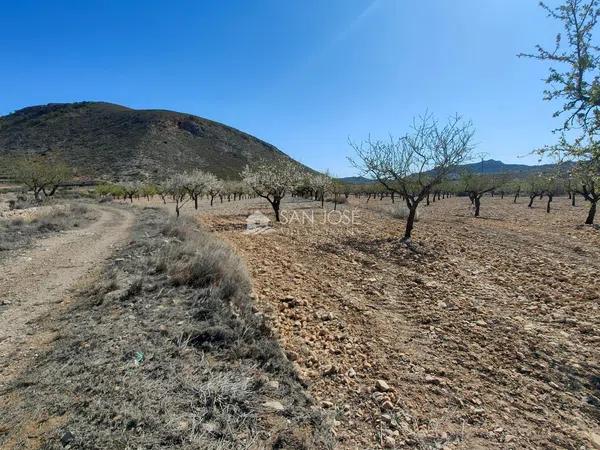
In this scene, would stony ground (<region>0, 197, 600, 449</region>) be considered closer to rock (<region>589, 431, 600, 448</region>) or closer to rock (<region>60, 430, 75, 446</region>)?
rock (<region>589, 431, 600, 448</region>)

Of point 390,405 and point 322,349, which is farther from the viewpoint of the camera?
point 322,349

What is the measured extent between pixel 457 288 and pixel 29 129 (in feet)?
441

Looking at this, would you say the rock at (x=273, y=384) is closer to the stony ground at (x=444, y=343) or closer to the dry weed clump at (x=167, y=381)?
the dry weed clump at (x=167, y=381)

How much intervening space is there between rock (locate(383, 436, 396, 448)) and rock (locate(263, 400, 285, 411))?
1132 mm

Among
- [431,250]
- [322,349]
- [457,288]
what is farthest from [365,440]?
[431,250]

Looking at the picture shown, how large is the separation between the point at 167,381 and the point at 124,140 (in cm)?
10613

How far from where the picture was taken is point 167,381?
3.49 metres

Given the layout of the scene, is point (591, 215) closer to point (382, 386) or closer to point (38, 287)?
point (382, 386)

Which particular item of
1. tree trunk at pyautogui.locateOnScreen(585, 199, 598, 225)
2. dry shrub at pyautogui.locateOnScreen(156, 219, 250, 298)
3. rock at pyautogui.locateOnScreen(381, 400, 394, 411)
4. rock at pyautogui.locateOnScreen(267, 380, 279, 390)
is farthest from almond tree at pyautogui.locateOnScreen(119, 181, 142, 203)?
rock at pyautogui.locateOnScreen(381, 400, 394, 411)

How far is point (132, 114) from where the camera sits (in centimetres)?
11394

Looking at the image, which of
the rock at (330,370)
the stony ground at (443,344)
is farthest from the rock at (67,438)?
the rock at (330,370)

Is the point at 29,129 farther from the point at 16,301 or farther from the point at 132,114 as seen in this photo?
the point at 16,301

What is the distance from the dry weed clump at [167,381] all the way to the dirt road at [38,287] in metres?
0.34

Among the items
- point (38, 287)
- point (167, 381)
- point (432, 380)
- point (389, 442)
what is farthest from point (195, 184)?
point (389, 442)
